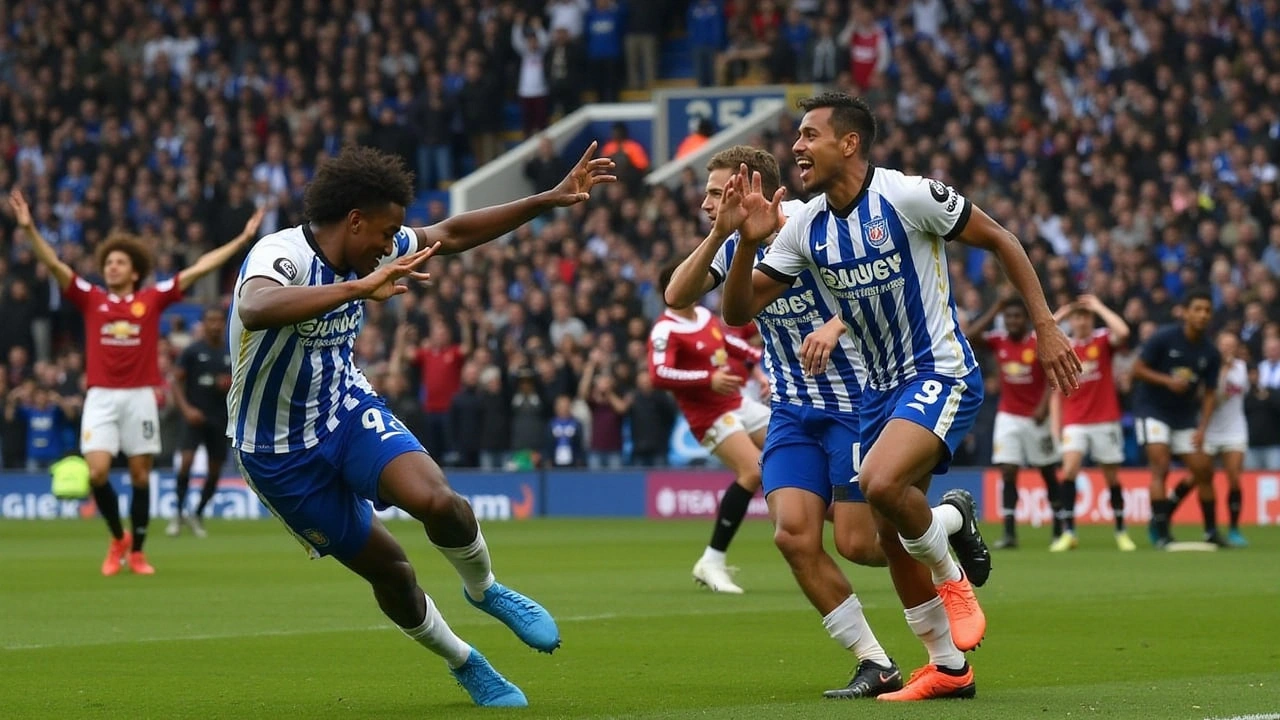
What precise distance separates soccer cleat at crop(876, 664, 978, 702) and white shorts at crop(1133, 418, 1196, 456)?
11577mm

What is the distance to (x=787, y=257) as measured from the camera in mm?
8805

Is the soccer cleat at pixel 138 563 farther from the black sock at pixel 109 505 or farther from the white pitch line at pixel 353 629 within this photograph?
the white pitch line at pixel 353 629

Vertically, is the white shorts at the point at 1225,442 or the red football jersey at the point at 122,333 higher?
the red football jersey at the point at 122,333

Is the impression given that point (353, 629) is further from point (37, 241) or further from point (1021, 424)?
point (1021, 424)

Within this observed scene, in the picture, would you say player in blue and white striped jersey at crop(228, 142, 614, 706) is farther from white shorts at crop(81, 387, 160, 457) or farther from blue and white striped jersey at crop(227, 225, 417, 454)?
white shorts at crop(81, 387, 160, 457)

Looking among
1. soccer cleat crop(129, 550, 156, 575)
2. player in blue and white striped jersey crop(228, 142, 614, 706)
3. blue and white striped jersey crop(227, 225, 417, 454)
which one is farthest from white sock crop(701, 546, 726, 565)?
blue and white striped jersey crop(227, 225, 417, 454)

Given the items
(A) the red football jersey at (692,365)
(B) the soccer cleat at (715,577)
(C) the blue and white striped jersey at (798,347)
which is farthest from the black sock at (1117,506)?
(C) the blue and white striped jersey at (798,347)

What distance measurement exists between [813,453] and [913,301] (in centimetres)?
105

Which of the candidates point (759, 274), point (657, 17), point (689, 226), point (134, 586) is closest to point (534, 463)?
point (689, 226)

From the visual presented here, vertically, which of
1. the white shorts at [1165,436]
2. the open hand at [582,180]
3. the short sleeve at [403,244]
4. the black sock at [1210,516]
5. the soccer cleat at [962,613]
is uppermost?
the open hand at [582,180]

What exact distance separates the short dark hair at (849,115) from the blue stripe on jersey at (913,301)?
1.09 ft

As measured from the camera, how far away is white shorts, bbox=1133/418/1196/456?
63.9ft

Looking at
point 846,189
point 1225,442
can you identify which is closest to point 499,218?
point 846,189

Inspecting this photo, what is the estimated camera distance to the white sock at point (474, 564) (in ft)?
26.8
